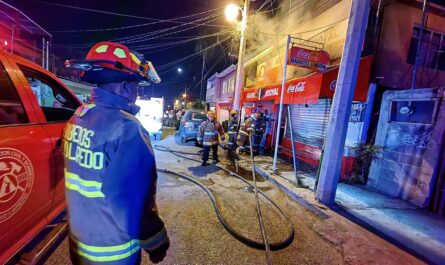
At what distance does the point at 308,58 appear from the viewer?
22.2 feet

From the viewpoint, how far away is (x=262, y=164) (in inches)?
317

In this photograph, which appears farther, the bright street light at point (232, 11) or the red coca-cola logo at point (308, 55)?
the bright street light at point (232, 11)

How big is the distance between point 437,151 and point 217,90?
26136 millimetres

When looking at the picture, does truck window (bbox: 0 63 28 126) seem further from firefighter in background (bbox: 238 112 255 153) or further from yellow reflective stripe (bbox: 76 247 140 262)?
firefighter in background (bbox: 238 112 255 153)

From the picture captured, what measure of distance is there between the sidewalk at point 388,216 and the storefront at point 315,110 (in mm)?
1447

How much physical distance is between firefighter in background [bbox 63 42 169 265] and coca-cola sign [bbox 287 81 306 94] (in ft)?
22.9

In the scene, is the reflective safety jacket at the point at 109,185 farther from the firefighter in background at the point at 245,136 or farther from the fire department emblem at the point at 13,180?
the firefighter in background at the point at 245,136

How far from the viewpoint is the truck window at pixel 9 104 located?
76.8 inches

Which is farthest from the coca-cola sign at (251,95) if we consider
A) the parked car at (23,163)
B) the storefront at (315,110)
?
the parked car at (23,163)

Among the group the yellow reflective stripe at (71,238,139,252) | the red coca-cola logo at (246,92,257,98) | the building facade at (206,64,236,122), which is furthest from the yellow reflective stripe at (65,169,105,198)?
the building facade at (206,64,236,122)

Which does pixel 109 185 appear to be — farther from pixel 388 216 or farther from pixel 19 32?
pixel 19 32

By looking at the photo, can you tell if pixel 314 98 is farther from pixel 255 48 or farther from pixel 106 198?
pixel 255 48

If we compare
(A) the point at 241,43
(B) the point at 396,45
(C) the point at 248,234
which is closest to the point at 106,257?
(C) the point at 248,234

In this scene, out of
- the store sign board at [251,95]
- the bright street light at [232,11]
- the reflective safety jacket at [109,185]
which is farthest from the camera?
the store sign board at [251,95]
